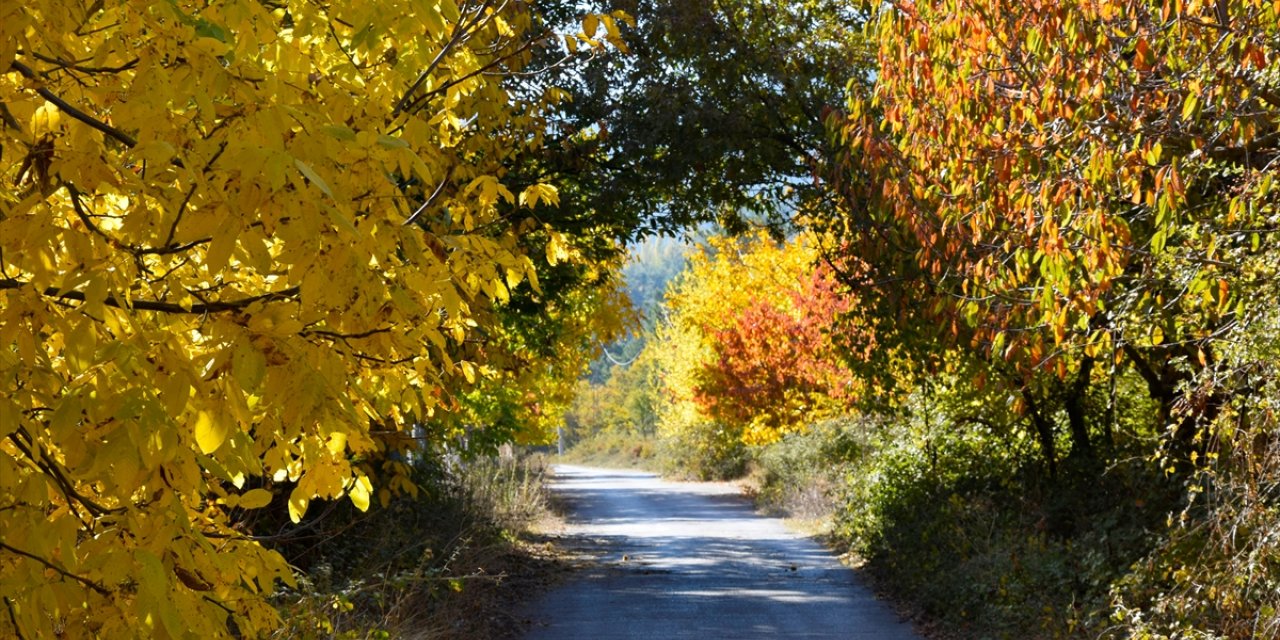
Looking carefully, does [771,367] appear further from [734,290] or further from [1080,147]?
[1080,147]

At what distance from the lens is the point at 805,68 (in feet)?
39.8

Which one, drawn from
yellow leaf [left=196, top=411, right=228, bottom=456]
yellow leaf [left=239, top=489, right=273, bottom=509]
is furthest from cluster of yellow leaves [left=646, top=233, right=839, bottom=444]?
yellow leaf [left=196, top=411, right=228, bottom=456]

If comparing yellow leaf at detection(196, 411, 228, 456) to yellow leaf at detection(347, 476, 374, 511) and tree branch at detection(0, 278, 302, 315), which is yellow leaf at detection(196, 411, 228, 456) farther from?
yellow leaf at detection(347, 476, 374, 511)

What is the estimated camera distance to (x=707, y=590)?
14.6 m

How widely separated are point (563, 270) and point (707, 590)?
13.1ft

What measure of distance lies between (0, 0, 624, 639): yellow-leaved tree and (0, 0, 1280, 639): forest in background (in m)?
0.01

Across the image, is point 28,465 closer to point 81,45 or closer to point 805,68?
point 81,45

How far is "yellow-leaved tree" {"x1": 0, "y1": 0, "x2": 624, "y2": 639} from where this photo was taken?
2.51 m

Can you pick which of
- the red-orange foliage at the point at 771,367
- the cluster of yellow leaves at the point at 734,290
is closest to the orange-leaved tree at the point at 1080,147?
the cluster of yellow leaves at the point at 734,290

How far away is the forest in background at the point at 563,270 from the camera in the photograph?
2.67 metres

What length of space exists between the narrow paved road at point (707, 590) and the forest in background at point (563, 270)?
0.81 m

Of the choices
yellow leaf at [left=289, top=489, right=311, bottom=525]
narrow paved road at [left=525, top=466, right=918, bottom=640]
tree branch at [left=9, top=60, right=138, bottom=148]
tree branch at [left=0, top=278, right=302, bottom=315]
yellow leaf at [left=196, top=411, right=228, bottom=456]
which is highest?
tree branch at [left=9, top=60, right=138, bottom=148]

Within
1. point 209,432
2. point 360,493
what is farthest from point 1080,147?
point 209,432

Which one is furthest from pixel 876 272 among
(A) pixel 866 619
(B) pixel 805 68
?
(A) pixel 866 619
